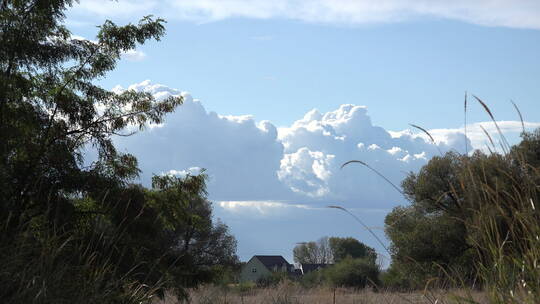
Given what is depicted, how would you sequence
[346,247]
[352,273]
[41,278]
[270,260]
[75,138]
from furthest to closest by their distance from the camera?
[270,260]
[346,247]
[352,273]
[75,138]
[41,278]

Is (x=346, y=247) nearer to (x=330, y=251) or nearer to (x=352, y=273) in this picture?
(x=330, y=251)

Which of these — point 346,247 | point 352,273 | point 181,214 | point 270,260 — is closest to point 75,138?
point 181,214

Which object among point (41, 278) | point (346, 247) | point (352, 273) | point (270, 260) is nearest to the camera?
point (41, 278)

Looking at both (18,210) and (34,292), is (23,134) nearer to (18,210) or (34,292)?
(18,210)

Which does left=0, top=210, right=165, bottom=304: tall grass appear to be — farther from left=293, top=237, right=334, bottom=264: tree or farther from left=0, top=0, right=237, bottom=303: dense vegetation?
left=293, top=237, right=334, bottom=264: tree

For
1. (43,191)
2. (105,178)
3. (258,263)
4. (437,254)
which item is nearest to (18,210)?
(43,191)

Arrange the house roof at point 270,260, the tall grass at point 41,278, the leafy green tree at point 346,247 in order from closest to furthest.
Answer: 1. the tall grass at point 41,278
2. the leafy green tree at point 346,247
3. the house roof at point 270,260

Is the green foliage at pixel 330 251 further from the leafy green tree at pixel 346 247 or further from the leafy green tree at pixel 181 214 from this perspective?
the leafy green tree at pixel 181 214

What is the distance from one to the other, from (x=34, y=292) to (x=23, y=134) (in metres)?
10.4

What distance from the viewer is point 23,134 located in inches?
583

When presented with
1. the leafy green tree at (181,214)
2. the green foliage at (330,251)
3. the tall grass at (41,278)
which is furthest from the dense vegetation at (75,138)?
the green foliage at (330,251)

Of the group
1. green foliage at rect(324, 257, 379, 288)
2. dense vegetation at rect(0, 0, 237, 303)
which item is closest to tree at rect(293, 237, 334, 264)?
green foliage at rect(324, 257, 379, 288)

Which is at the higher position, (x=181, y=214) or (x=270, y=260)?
(x=270, y=260)

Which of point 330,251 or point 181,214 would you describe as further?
point 330,251
